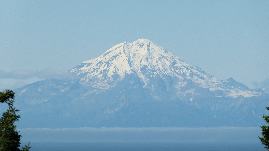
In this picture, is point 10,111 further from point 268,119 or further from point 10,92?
point 268,119

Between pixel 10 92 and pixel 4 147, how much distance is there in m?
2.32

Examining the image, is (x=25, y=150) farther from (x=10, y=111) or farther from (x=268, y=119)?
(x=268, y=119)

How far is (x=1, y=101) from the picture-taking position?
A: 3067cm

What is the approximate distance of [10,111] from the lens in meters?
31.7

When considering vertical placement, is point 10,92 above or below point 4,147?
above

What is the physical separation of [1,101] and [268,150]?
10046 mm

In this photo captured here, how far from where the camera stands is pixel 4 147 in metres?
29.8

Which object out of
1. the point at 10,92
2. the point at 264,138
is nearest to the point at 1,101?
the point at 10,92

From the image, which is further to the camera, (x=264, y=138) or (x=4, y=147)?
(x=264, y=138)

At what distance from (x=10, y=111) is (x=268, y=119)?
969cm

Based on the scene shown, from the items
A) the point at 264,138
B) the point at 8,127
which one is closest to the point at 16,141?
the point at 8,127

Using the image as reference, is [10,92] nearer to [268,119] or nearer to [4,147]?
[4,147]

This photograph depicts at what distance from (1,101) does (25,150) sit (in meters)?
2.27

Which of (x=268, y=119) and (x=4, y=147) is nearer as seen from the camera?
(x=4, y=147)
